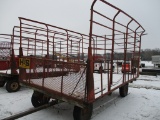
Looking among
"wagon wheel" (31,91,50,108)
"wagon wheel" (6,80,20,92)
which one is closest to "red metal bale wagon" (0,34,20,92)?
"wagon wheel" (6,80,20,92)

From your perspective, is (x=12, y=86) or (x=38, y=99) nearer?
(x=38, y=99)

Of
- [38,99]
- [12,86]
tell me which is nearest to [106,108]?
[38,99]

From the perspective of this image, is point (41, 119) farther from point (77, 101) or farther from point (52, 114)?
point (77, 101)

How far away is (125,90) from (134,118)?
2269 mm

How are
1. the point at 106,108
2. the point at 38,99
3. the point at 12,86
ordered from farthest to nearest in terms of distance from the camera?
1. the point at 12,86
2. the point at 106,108
3. the point at 38,99

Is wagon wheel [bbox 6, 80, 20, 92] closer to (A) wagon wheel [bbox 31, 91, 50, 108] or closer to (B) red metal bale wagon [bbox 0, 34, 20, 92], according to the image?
(B) red metal bale wagon [bbox 0, 34, 20, 92]

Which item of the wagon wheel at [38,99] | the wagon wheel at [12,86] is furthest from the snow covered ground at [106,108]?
the wagon wheel at [12,86]

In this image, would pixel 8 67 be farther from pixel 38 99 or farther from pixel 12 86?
pixel 38 99

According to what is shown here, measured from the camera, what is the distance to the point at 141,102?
19.9 ft

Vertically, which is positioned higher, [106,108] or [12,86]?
[12,86]

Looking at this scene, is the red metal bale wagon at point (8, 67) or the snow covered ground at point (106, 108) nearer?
the snow covered ground at point (106, 108)

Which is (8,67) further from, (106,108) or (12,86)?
(106,108)

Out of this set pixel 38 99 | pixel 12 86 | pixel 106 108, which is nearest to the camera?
pixel 38 99

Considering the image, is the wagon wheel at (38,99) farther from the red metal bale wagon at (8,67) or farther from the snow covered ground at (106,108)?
the red metal bale wagon at (8,67)
